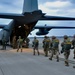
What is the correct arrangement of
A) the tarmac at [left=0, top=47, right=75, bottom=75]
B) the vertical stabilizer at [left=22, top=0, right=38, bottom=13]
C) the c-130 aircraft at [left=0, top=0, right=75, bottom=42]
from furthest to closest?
the vertical stabilizer at [left=22, top=0, right=38, bottom=13], the c-130 aircraft at [left=0, top=0, right=75, bottom=42], the tarmac at [left=0, top=47, right=75, bottom=75]

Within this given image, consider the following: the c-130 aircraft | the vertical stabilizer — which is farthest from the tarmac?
the vertical stabilizer

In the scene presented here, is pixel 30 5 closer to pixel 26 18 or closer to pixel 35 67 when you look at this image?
pixel 26 18

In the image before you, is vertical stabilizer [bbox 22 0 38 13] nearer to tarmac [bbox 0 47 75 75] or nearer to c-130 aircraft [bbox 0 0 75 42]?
c-130 aircraft [bbox 0 0 75 42]

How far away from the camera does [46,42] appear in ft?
63.9

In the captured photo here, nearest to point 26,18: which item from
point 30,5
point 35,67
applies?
point 30,5

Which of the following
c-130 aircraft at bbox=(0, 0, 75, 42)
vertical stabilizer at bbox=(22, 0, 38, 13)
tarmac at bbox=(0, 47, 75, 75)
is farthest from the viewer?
vertical stabilizer at bbox=(22, 0, 38, 13)

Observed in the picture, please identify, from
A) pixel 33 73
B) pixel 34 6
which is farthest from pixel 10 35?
pixel 33 73

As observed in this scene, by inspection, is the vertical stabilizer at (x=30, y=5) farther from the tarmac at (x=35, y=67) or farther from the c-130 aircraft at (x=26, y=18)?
the tarmac at (x=35, y=67)

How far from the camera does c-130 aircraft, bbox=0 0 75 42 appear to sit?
85.6 ft

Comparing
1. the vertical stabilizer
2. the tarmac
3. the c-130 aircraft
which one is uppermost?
the vertical stabilizer

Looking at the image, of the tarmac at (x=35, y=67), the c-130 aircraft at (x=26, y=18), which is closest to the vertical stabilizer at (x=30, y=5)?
the c-130 aircraft at (x=26, y=18)

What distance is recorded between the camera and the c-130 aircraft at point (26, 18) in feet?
85.6

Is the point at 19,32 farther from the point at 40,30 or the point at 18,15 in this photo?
the point at 40,30

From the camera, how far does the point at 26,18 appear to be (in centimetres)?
2758
